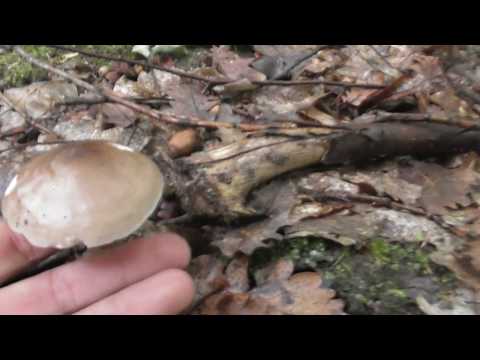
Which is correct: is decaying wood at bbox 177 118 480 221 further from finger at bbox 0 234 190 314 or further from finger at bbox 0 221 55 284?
finger at bbox 0 221 55 284

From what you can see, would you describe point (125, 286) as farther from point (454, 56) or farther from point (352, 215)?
point (454, 56)

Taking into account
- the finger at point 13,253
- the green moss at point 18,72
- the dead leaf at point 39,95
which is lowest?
the finger at point 13,253

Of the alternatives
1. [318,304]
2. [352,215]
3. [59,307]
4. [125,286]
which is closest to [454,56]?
[352,215]

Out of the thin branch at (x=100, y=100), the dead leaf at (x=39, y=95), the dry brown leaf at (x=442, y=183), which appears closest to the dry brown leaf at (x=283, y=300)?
the dry brown leaf at (x=442, y=183)

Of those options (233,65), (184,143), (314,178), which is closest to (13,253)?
(184,143)

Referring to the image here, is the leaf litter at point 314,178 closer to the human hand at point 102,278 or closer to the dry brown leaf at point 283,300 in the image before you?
the dry brown leaf at point 283,300

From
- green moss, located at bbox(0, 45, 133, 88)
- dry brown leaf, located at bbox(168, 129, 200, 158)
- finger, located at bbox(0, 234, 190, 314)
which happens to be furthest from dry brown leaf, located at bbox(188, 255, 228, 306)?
green moss, located at bbox(0, 45, 133, 88)

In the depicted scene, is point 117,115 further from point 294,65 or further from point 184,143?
point 294,65
